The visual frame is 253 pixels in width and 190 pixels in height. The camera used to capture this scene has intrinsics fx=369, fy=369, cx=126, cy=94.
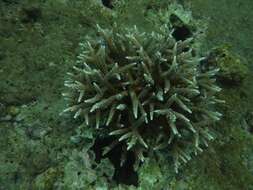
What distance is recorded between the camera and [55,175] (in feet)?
12.3

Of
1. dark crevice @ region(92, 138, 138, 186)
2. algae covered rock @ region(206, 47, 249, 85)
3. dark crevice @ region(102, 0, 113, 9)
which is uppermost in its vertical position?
dark crevice @ region(102, 0, 113, 9)

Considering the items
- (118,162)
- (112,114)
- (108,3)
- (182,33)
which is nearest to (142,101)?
(112,114)

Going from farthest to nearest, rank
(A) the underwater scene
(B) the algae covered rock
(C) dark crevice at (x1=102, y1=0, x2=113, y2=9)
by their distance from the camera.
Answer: (C) dark crevice at (x1=102, y1=0, x2=113, y2=9)
(B) the algae covered rock
(A) the underwater scene

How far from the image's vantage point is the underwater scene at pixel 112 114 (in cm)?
386

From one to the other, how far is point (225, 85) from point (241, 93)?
0.91ft

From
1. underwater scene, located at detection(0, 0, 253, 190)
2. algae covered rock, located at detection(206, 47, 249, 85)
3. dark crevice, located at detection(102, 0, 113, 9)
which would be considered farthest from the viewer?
dark crevice, located at detection(102, 0, 113, 9)

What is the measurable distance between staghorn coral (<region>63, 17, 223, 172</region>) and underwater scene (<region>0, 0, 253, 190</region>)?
0.04 ft

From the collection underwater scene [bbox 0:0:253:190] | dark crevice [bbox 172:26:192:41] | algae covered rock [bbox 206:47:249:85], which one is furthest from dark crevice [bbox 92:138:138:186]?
dark crevice [bbox 172:26:192:41]

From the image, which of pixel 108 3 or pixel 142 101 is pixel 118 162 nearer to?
pixel 142 101

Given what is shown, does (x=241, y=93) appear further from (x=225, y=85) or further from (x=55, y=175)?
(x=55, y=175)

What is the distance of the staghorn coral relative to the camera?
12.7ft

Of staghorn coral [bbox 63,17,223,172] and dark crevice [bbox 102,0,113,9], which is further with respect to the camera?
dark crevice [bbox 102,0,113,9]

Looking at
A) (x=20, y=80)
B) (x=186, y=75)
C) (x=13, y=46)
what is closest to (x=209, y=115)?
(x=186, y=75)

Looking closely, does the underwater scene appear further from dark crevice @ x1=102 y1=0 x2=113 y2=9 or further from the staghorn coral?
dark crevice @ x1=102 y1=0 x2=113 y2=9
